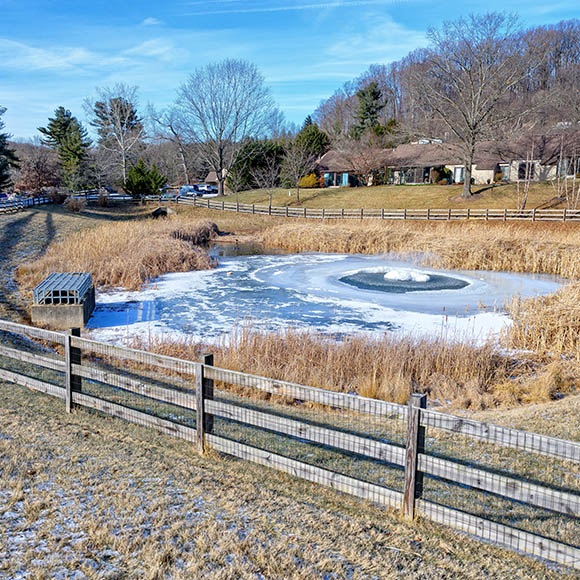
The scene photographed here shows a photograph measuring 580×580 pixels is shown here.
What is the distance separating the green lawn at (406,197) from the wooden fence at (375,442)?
41.1 meters

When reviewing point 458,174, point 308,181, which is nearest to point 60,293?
point 458,174

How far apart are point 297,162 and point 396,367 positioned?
163 ft

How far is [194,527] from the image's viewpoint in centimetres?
437

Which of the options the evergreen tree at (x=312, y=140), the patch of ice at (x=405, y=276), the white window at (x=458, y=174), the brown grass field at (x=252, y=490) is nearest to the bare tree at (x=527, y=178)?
the white window at (x=458, y=174)

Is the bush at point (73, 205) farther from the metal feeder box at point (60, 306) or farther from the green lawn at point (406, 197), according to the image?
the metal feeder box at point (60, 306)

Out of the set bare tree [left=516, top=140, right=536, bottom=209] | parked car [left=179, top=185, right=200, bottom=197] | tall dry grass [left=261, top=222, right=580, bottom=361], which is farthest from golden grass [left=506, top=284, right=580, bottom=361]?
parked car [left=179, top=185, right=200, bottom=197]

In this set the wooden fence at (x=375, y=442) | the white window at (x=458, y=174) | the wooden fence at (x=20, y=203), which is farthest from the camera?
the white window at (x=458, y=174)

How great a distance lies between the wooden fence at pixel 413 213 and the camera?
38188mm

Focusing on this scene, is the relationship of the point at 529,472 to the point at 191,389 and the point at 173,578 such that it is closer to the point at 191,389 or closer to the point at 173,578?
the point at 173,578

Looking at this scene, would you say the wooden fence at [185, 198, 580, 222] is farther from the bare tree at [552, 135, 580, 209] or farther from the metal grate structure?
the metal grate structure

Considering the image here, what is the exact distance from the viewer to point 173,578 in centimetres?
370

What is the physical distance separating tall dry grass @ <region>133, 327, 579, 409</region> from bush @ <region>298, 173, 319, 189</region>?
172ft

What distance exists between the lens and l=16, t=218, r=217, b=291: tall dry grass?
21031 millimetres

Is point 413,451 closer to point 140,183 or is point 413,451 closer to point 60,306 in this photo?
point 60,306
